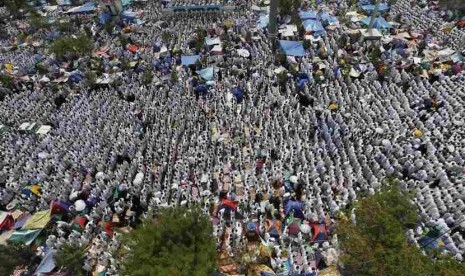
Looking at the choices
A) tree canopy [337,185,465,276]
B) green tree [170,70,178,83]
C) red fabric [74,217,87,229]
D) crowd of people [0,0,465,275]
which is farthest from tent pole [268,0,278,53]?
red fabric [74,217,87,229]

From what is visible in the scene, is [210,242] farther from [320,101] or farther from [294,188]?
[320,101]

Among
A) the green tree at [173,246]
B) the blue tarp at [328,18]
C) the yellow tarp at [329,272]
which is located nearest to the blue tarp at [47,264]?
the green tree at [173,246]

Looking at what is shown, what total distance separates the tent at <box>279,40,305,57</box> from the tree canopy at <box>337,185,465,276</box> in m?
12.7

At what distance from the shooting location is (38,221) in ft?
42.0

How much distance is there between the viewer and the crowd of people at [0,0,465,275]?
41.2 feet

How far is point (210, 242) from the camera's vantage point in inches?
386

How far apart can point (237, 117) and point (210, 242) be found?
29.5 ft

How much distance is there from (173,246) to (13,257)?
6.28 m

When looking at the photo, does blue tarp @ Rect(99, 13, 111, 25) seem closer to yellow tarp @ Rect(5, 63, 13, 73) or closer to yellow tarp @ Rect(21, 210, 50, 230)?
yellow tarp @ Rect(5, 63, 13, 73)

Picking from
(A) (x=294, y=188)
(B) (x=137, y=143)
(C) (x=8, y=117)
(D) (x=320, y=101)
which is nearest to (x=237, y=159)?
(A) (x=294, y=188)

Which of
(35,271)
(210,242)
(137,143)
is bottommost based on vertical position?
(35,271)

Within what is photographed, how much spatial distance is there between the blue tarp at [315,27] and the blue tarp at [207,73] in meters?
8.57

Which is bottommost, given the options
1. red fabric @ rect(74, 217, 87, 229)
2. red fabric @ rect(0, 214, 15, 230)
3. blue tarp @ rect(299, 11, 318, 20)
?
red fabric @ rect(0, 214, 15, 230)

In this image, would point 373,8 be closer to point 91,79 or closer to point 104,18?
point 91,79
